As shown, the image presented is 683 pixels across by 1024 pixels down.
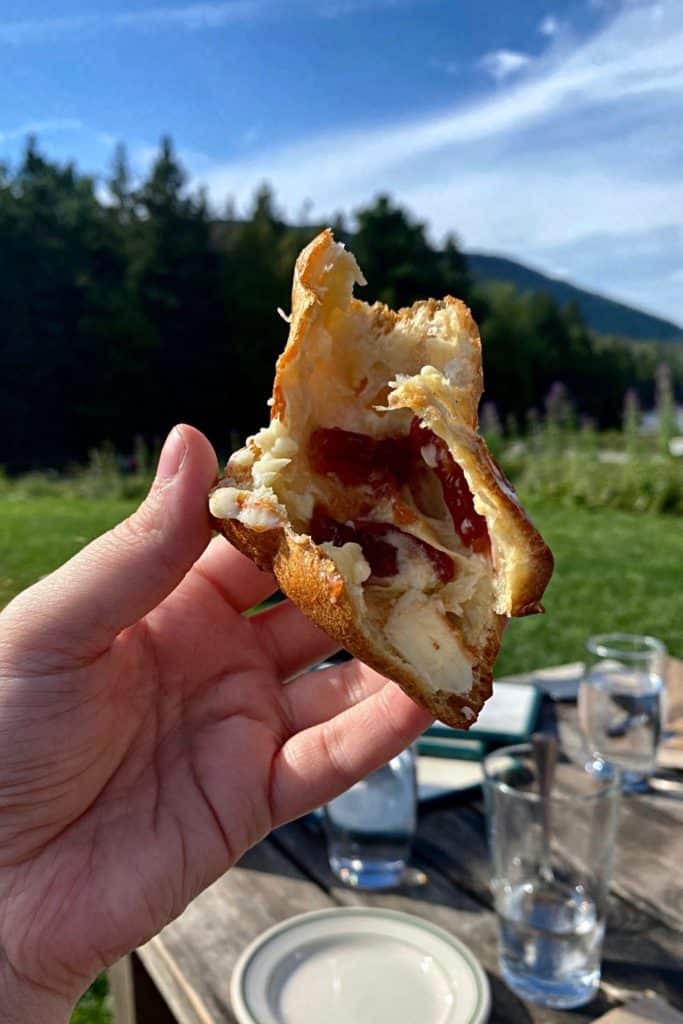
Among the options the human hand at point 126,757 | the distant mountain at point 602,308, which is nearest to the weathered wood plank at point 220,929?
the human hand at point 126,757

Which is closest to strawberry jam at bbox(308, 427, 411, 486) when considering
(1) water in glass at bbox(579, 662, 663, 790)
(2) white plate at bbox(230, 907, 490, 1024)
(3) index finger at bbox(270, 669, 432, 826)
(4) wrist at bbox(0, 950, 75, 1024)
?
(3) index finger at bbox(270, 669, 432, 826)

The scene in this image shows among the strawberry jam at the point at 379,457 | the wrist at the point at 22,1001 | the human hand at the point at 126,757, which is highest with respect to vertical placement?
the strawberry jam at the point at 379,457

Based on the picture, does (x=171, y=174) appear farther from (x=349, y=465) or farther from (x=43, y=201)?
(x=349, y=465)

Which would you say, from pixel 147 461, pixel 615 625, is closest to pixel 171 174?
pixel 147 461

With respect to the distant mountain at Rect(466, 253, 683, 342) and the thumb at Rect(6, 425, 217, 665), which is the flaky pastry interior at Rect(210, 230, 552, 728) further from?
the distant mountain at Rect(466, 253, 683, 342)

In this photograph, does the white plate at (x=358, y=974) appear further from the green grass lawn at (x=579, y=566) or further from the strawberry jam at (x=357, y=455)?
the green grass lawn at (x=579, y=566)

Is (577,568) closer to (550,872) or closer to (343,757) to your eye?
(550,872)
